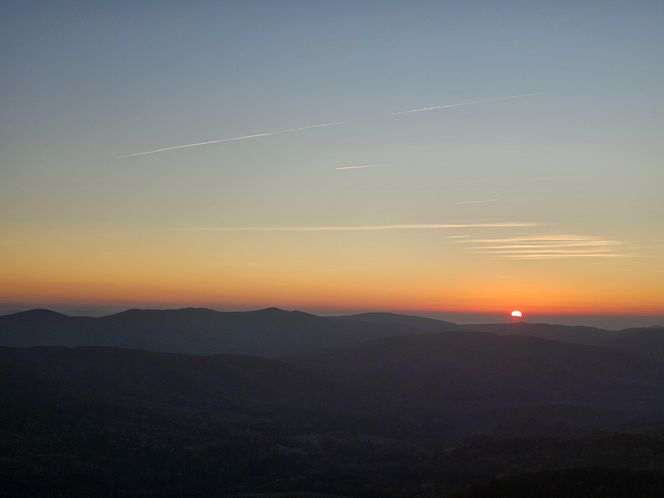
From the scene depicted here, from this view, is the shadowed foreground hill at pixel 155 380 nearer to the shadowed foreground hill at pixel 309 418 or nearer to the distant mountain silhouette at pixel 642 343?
the shadowed foreground hill at pixel 309 418

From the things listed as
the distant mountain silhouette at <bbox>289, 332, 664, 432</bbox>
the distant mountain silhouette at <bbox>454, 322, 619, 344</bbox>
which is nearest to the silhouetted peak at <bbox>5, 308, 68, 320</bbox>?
the distant mountain silhouette at <bbox>289, 332, 664, 432</bbox>

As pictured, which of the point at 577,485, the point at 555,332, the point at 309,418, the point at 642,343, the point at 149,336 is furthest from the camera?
the point at 149,336

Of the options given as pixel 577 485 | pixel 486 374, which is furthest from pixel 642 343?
pixel 577 485

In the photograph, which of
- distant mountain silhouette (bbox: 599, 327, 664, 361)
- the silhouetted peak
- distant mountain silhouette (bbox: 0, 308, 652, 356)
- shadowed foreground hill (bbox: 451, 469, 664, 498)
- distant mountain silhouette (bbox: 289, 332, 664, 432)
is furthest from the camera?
the silhouetted peak

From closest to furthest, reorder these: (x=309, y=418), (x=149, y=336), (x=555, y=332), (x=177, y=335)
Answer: (x=309, y=418), (x=555, y=332), (x=149, y=336), (x=177, y=335)

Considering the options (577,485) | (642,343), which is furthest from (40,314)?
(577,485)

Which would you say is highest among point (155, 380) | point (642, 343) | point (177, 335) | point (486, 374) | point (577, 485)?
point (177, 335)

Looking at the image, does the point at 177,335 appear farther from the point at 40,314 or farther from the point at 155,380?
the point at 155,380

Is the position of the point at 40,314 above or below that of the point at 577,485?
above

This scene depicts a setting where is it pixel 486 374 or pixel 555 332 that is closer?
pixel 486 374

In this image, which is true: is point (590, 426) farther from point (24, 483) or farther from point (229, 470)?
point (24, 483)

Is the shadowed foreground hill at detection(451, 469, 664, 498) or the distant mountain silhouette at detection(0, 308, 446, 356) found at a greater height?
the distant mountain silhouette at detection(0, 308, 446, 356)

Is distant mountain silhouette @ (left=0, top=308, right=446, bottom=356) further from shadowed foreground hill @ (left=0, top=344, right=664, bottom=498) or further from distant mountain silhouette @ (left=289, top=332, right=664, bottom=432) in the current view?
shadowed foreground hill @ (left=0, top=344, right=664, bottom=498)
